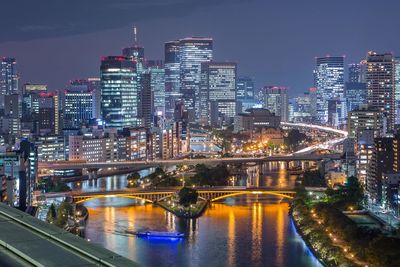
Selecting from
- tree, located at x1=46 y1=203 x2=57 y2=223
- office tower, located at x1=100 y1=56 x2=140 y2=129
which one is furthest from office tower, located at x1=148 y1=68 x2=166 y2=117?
tree, located at x1=46 y1=203 x2=57 y2=223

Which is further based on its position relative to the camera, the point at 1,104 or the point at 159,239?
the point at 1,104

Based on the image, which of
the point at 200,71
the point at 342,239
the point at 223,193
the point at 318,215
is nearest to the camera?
the point at 342,239

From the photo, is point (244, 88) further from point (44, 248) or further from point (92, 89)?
point (44, 248)

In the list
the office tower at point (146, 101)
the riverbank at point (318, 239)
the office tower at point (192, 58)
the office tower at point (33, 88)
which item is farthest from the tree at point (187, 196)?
the office tower at point (192, 58)

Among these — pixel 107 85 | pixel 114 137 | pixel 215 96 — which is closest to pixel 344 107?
pixel 215 96

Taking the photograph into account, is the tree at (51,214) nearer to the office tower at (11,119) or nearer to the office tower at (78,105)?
the office tower at (11,119)

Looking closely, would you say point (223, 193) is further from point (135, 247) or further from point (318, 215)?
point (135, 247)
